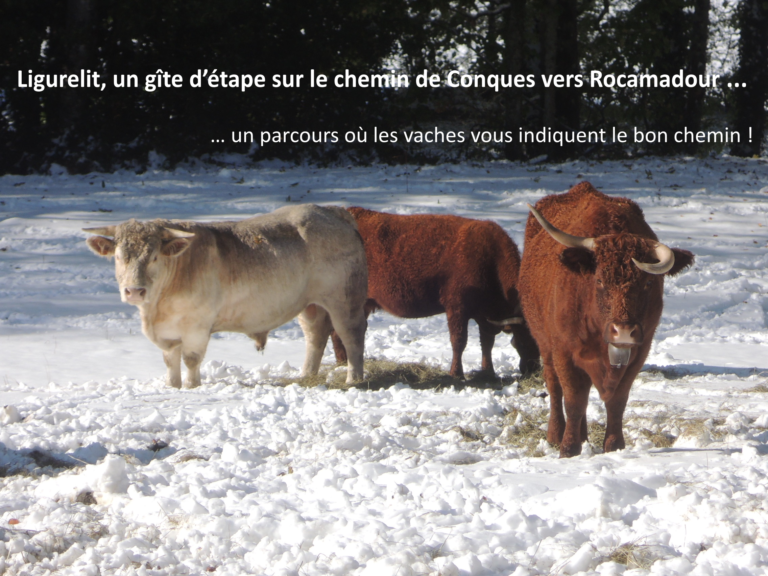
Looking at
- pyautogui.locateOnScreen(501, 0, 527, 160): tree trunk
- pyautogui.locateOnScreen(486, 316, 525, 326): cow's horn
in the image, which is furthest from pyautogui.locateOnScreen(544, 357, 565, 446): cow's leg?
pyautogui.locateOnScreen(501, 0, 527, 160): tree trunk

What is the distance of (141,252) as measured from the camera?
6191 millimetres

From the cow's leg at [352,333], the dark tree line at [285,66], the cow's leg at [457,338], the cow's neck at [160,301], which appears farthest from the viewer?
the dark tree line at [285,66]

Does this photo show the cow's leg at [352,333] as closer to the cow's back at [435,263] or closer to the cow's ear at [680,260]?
the cow's back at [435,263]

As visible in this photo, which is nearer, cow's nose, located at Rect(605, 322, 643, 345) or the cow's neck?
cow's nose, located at Rect(605, 322, 643, 345)

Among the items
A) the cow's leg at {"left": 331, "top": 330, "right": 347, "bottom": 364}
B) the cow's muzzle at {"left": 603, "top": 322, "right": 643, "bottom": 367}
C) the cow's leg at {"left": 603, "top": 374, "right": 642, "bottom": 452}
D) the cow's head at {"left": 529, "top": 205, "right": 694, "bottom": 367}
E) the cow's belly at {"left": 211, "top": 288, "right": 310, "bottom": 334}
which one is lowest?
the cow's leg at {"left": 331, "top": 330, "right": 347, "bottom": 364}

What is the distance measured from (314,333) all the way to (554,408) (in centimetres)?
290

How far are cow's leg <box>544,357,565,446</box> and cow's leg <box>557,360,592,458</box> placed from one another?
31 centimetres

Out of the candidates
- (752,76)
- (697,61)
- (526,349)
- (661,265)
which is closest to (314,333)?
(526,349)

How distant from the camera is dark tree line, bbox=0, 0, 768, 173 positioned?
18.3 meters

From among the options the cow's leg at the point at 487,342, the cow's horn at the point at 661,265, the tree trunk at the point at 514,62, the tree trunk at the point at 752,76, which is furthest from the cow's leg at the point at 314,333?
the tree trunk at the point at 752,76

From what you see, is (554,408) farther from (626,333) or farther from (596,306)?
(626,333)

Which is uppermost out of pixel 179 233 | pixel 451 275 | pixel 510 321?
pixel 179 233

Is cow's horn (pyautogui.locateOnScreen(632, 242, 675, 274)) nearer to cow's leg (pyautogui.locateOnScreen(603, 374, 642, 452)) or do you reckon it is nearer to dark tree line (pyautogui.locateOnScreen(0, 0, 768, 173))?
cow's leg (pyautogui.locateOnScreen(603, 374, 642, 452))

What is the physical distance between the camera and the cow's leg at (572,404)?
16.1 feet
